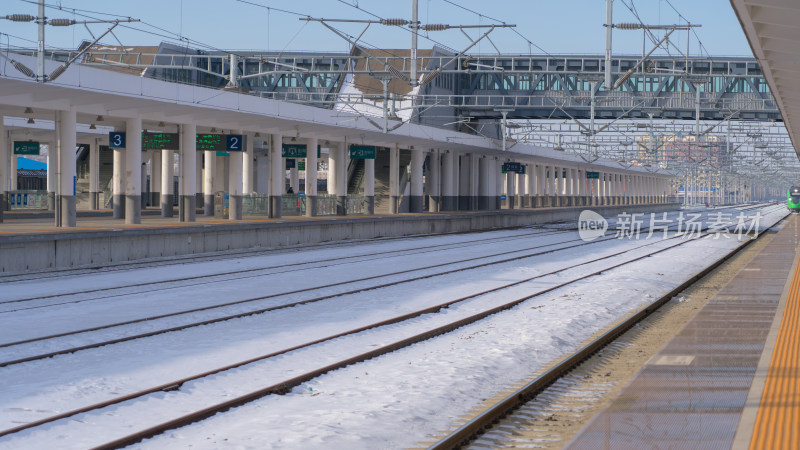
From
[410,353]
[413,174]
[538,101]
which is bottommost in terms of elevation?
[410,353]

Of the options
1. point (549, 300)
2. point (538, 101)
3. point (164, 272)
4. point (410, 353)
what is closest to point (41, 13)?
point (164, 272)

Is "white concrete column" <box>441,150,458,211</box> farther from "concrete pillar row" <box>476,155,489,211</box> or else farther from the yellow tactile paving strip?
the yellow tactile paving strip

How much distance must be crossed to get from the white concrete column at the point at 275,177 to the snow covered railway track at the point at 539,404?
2741 centimetres

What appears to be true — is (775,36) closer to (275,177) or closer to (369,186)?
(275,177)

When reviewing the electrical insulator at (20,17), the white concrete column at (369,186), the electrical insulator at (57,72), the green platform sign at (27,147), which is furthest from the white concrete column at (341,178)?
the electrical insulator at (57,72)

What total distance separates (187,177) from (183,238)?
575 centimetres

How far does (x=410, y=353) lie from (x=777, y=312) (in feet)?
23.2

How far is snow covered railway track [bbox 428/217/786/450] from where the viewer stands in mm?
7629

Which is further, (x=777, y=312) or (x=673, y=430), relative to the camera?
(x=777, y=312)

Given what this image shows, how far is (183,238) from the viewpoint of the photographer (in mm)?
28922

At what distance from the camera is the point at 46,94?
26.3 m

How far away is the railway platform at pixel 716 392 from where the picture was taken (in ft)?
23.9

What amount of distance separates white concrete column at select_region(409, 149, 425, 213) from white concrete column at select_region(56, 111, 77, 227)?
27937 mm

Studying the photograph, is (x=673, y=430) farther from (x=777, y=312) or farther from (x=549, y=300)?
(x=549, y=300)
